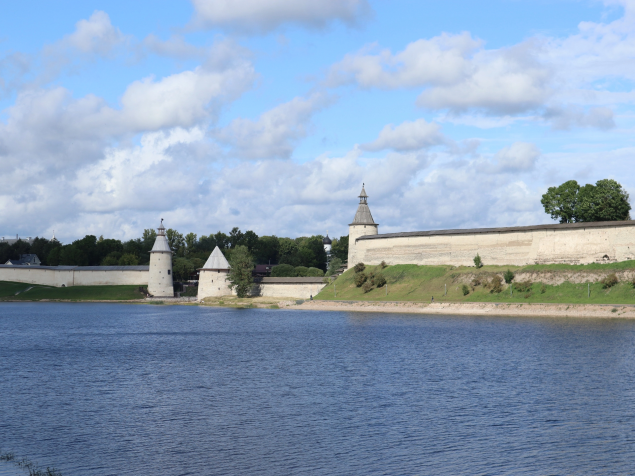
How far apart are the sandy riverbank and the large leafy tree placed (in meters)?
18.0

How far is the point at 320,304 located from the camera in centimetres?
5578

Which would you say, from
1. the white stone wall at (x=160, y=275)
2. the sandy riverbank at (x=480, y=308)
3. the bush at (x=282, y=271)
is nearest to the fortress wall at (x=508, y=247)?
the sandy riverbank at (x=480, y=308)

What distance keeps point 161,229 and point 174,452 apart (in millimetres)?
63778

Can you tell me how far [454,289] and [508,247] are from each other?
663 cm

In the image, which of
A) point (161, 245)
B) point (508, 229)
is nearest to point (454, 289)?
point (508, 229)

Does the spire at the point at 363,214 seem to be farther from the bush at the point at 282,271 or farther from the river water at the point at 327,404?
the river water at the point at 327,404

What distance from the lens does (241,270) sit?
63.1 meters

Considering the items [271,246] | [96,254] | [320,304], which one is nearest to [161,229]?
[96,254]

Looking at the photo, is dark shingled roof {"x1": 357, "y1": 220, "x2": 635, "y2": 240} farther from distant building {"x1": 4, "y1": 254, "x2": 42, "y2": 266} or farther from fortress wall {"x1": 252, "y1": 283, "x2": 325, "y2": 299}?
distant building {"x1": 4, "y1": 254, "x2": 42, "y2": 266}

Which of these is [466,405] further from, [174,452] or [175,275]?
[175,275]

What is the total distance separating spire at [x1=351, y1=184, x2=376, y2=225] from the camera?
68250 mm

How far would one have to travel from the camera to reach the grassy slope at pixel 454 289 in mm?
41875

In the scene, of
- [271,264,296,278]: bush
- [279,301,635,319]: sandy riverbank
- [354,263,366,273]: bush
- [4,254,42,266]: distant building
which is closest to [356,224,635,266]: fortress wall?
[354,263,366,273]: bush

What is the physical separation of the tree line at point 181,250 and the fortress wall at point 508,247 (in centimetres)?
2074
